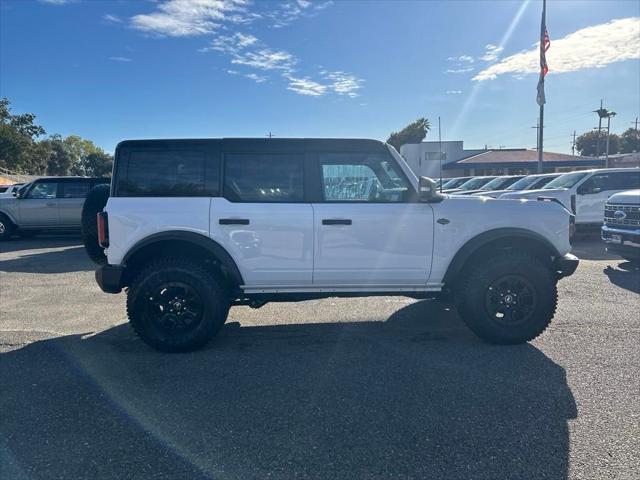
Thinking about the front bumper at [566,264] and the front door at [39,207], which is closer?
the front bumper at [566,264]

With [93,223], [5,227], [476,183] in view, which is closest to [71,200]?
[5,227]


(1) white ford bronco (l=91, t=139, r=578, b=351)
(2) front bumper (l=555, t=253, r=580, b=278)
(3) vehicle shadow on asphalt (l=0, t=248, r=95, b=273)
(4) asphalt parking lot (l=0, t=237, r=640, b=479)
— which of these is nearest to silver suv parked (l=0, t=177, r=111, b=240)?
(3) vehicle shadow on asphalt (l=0, t=248, r=95, b=273)

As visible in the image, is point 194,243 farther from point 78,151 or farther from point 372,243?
point 78,151

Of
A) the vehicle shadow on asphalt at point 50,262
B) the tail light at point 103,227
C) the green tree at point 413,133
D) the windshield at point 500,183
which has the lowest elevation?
the vehicle shadow on asphalt at point 50,262

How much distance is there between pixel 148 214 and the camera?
13.2 feet

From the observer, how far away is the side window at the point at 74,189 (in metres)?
12.3

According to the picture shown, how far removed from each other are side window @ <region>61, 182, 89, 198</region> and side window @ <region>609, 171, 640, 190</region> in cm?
1427

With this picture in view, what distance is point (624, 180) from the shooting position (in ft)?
36.2

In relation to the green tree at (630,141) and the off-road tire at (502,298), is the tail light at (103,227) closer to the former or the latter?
the off-road tire at (502,298)

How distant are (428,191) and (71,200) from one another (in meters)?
11.5

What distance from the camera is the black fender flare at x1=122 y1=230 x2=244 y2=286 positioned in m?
4.02

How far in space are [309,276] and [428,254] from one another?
3.88 ft

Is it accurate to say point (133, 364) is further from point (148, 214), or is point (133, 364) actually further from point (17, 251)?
point (17, 251)

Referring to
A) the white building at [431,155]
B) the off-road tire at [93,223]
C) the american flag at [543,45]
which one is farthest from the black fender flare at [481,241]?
the white building at [431,155]
